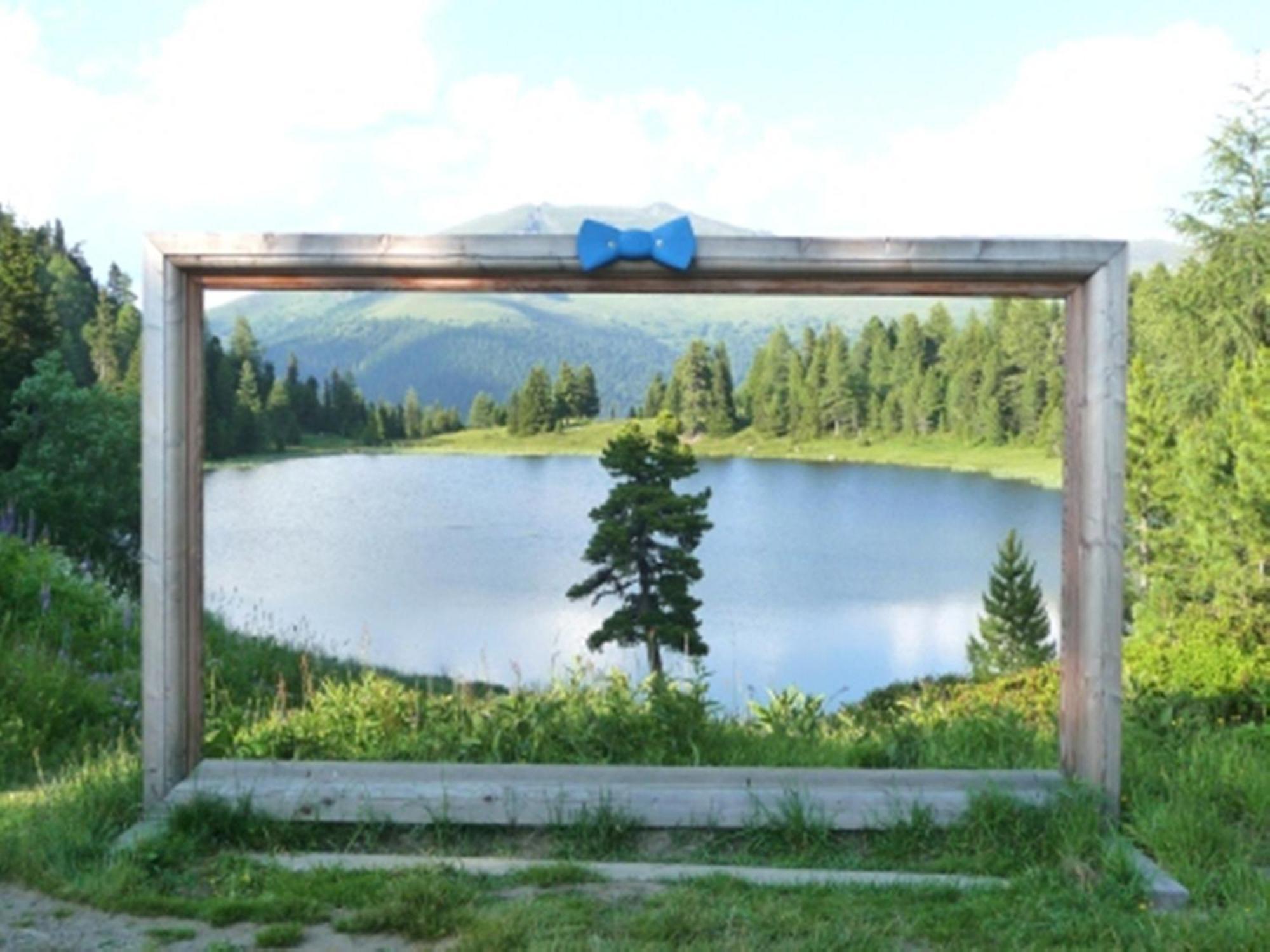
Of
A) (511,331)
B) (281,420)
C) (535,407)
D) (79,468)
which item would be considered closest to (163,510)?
(535,407)

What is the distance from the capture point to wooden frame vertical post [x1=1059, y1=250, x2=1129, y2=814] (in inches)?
182

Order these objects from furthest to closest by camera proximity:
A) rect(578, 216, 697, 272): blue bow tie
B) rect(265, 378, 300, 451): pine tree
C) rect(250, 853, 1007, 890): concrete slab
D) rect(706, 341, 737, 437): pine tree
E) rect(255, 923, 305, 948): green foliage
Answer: rect(265, 378, 300, 451): pine tree < rect(706, 341, 737, 437): pine tree < rect(578, 216, 697, 272): blue bow tie < rect(250, 853, 1007, 890): concrete slab < rect(255, 923, 305, 948): green foliage

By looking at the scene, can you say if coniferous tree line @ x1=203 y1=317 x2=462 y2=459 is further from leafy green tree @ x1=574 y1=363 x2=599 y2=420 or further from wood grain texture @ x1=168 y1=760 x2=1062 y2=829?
wood grain texture @ x1=168 y1=760 x2=1062 y2=829

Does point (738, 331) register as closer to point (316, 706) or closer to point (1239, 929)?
point (316, 706)

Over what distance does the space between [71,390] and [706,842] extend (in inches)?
729

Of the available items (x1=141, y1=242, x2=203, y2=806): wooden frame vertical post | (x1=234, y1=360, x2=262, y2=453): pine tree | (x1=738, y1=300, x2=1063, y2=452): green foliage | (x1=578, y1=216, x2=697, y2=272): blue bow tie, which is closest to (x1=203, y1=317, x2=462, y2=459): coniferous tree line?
(x1=234, y1=360, x2=262, y2=453): pine tree

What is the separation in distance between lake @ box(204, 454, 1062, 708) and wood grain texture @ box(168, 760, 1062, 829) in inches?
50.3

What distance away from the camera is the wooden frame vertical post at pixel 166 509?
471 cm

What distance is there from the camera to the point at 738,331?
7.21 meters

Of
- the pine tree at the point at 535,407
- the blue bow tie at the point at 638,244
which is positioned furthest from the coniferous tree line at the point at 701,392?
the blue bow tie at the point at 638,244

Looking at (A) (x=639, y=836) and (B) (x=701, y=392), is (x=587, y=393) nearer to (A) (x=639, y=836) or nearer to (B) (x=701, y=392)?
(B) (x=701, y=392)

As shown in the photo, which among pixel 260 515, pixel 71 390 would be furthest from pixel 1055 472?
pixel 71 390

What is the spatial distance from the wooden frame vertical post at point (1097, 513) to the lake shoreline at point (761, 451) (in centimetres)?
95

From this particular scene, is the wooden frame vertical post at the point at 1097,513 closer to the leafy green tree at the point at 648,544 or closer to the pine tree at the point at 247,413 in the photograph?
the leafy green tree at the point at 648,544
